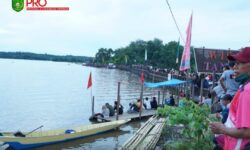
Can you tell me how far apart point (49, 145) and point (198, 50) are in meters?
22.9

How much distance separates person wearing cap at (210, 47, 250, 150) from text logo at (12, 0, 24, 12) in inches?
375

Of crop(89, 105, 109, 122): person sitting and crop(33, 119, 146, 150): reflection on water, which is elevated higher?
crop(89, 105, 109, 122): person sitting

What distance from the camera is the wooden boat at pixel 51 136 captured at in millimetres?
15505

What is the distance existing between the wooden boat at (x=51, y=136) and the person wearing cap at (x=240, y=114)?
44.7ft

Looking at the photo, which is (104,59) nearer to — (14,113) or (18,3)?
(14,113)

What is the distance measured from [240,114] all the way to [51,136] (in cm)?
1493

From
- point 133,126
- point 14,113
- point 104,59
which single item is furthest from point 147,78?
point 104,59

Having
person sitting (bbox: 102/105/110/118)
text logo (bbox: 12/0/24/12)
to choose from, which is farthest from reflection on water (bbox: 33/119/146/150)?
text logo (bbox: 12/0/24/12)

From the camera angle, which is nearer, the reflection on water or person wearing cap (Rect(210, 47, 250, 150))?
person wearing cap (Rect(210, 47, 250, 150))

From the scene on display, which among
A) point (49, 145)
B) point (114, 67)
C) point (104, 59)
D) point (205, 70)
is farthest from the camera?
point (104, 59)

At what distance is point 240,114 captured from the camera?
2.69 metres

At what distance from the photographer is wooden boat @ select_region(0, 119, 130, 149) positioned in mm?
15505

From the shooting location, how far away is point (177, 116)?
6383 mm

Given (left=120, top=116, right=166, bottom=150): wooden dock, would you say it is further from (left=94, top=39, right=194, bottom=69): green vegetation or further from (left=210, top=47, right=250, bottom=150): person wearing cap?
(left=94, top=39, right=194, bottom=69): green vegetation
